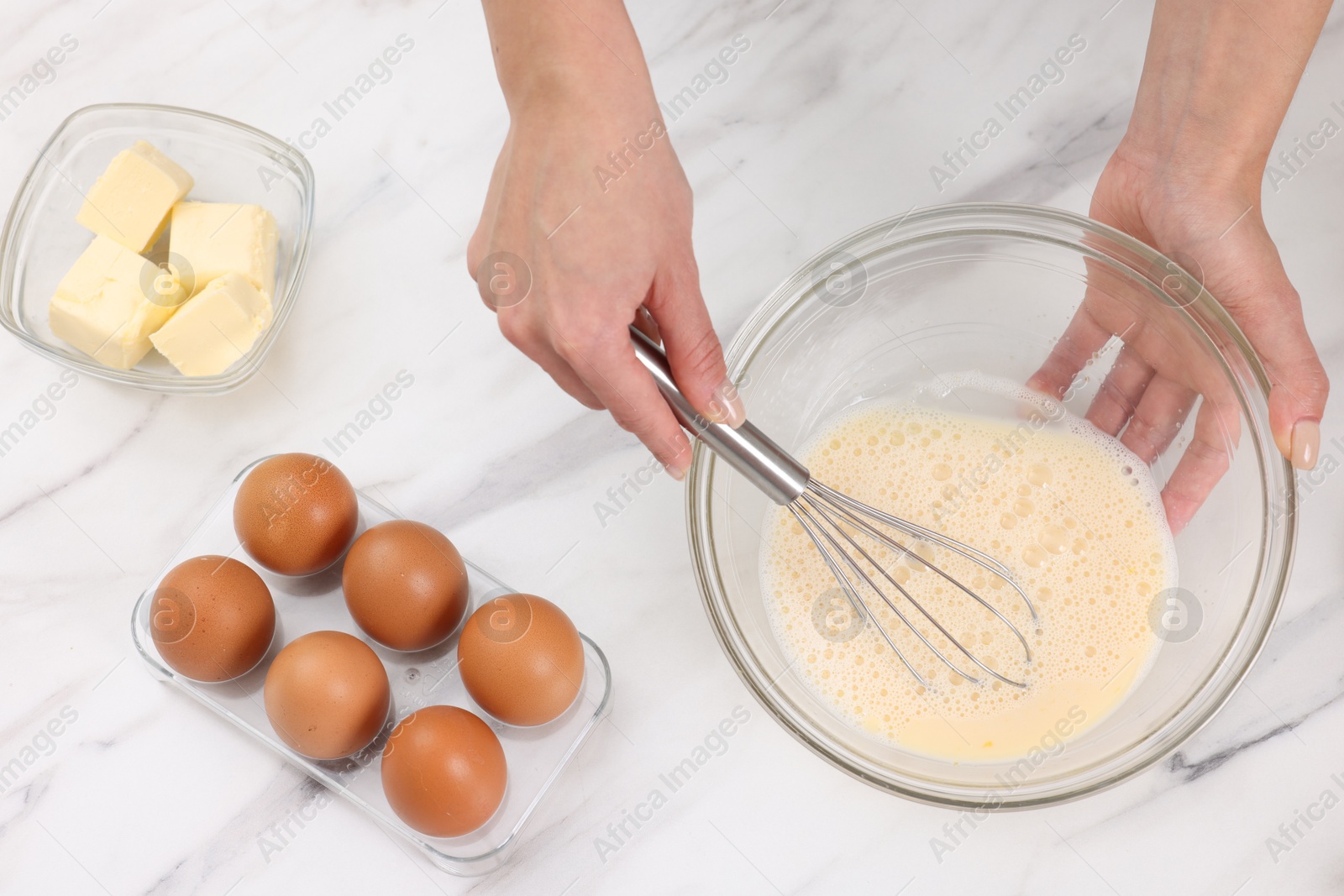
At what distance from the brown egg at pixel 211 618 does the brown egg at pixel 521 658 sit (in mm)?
236

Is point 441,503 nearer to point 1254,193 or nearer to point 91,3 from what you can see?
point 91,3

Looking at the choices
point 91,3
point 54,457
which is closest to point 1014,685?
point 54,457

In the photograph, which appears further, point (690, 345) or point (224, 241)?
point (224, 241)

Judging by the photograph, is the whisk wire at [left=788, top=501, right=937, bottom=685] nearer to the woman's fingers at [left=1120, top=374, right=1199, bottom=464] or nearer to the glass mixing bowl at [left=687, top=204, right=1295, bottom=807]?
the glass mixing bowl at [left=687, top=204, right=1295, bottom=807]

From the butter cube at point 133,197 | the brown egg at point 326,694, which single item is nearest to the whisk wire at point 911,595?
the brown egg at point 326,694

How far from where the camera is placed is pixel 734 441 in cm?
89

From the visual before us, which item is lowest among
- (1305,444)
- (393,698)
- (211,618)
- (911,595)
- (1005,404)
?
(393,698)

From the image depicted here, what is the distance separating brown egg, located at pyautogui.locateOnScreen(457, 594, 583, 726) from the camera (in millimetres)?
1028

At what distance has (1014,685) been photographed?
1039 millimetres

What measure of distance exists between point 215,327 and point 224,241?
111 millimetres

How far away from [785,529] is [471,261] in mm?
442

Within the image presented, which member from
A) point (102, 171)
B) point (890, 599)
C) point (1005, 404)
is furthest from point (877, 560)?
point (102, 171)

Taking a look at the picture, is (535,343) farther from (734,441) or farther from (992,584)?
(992,584)

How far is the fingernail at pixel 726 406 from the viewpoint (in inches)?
34.4
